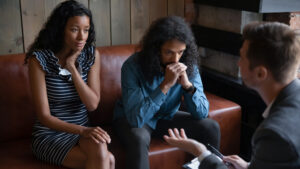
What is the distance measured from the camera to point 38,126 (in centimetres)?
185

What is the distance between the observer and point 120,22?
2525 mm

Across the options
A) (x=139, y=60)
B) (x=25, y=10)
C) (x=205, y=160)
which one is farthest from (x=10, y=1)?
(x=205, y=160)

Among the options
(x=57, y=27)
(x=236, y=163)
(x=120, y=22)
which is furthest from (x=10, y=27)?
(x=236, y=163)

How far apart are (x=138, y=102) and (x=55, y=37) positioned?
1.80 ft

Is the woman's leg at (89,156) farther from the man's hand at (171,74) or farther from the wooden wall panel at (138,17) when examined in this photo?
the wooden wall panel at (138,17)

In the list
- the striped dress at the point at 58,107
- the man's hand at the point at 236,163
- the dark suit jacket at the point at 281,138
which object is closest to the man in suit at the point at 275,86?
the dark suit jacket at the point at 281,138

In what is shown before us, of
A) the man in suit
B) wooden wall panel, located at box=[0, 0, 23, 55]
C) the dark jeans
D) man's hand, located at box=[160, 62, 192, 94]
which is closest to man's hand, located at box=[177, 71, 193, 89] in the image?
man's hand, located at box=[160, 62, 192, 94]

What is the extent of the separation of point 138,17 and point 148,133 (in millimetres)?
1031

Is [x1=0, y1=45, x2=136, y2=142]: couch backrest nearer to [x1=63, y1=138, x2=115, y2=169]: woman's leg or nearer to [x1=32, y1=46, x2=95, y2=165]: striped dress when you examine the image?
[x1=32, y1=46, x2=95, y2=165]: striped dress

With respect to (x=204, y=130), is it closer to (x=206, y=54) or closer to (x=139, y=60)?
(x=139, y=60)

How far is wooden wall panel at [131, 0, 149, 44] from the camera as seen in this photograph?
2557 mm

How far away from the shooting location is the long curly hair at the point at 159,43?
1.86 m

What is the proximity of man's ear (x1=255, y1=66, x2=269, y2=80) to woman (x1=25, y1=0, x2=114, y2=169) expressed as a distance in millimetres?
795

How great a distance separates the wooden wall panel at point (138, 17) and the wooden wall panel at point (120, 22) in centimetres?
4
